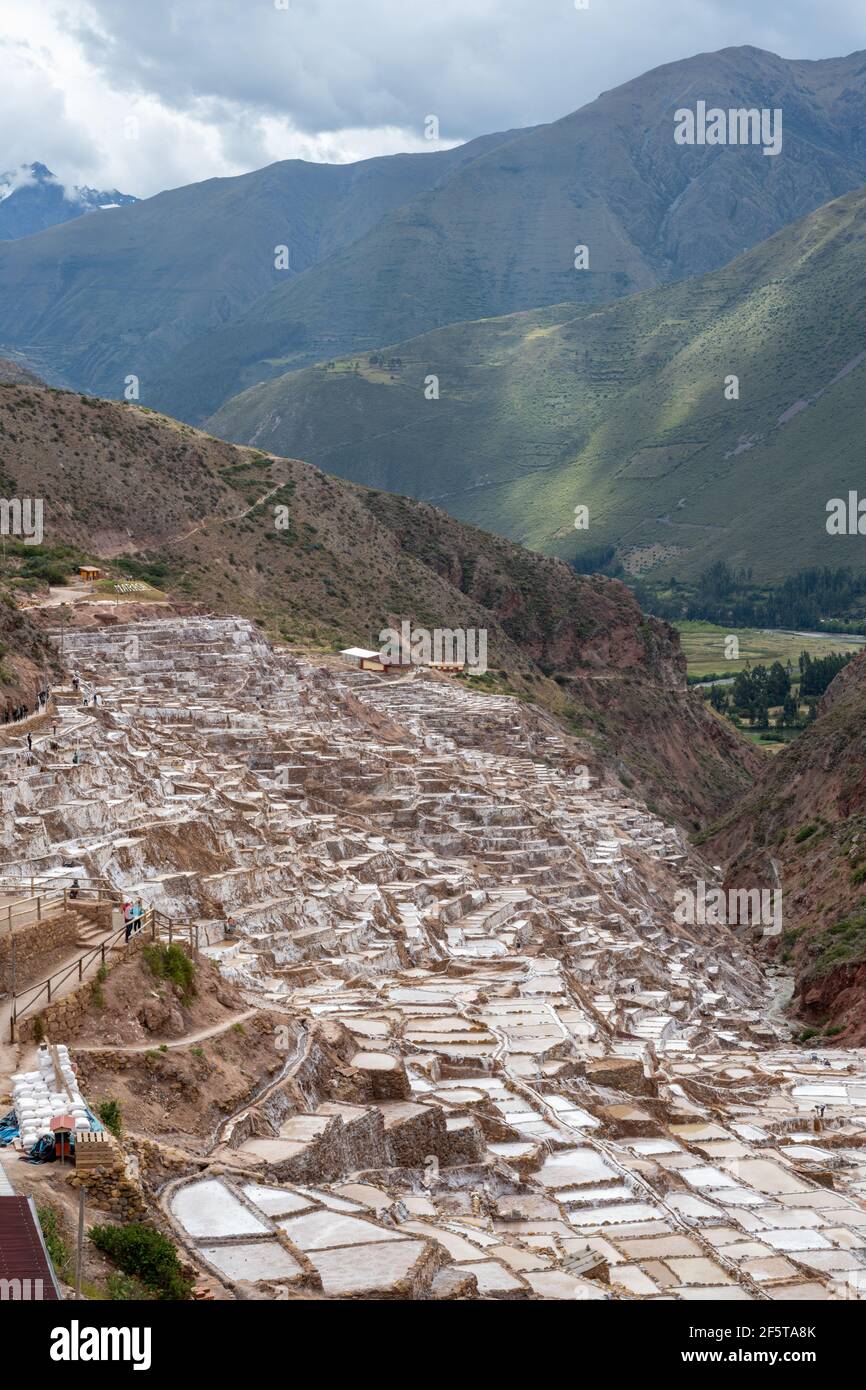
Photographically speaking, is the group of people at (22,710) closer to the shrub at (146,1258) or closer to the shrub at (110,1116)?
the shrub at (110,1116)

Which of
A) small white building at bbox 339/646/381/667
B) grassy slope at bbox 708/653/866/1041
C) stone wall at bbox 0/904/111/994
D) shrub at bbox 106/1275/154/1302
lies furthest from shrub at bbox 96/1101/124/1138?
small white building at bbox 339/646/381/667

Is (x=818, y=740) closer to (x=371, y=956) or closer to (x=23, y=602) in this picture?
(x=23, y=602)

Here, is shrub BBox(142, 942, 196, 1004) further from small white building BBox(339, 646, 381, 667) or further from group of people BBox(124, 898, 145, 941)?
small white building BBox(339, 646, 381, 667)

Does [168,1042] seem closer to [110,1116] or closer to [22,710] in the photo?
[110,1116]

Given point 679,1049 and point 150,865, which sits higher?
point 150,865

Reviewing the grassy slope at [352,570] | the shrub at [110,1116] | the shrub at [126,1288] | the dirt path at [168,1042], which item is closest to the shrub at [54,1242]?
the shrub at [126,1288]
